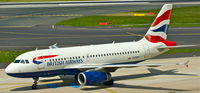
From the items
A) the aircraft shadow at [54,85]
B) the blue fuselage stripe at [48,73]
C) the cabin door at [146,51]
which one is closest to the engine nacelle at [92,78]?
the blue fuselage stripe at [48,73]

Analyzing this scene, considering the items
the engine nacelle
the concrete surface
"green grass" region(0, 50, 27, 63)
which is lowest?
the concrete surface

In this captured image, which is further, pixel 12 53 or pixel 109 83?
pixel 12 53

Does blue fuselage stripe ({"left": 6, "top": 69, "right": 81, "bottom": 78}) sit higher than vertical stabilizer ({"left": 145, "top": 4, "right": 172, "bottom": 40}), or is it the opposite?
vertical stabilizer ({"left": 145, "top": 4, "right": 172, "bottom": 40})

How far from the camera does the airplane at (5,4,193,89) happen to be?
41719 millimetres

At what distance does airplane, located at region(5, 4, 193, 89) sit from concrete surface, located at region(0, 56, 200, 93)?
3.76 feet

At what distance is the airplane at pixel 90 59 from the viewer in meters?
41.7

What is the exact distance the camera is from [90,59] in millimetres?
44875

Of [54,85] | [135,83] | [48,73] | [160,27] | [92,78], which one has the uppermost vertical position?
[160,27]

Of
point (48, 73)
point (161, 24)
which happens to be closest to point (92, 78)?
point (48, 73)

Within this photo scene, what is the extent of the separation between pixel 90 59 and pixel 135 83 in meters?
5.36

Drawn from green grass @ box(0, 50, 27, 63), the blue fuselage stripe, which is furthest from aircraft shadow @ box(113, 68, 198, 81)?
green grass @ box(0, 50, 27, 63)

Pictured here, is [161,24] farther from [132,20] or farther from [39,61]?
[132,20]

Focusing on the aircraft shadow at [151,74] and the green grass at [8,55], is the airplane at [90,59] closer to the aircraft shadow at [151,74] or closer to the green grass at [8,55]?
the aircraft shadow at [151,74]

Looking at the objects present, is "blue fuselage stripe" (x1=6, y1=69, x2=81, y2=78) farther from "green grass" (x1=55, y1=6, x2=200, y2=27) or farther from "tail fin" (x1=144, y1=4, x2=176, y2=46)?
"green grass" (x1=55, y1=6, x2=200, y2=27)
